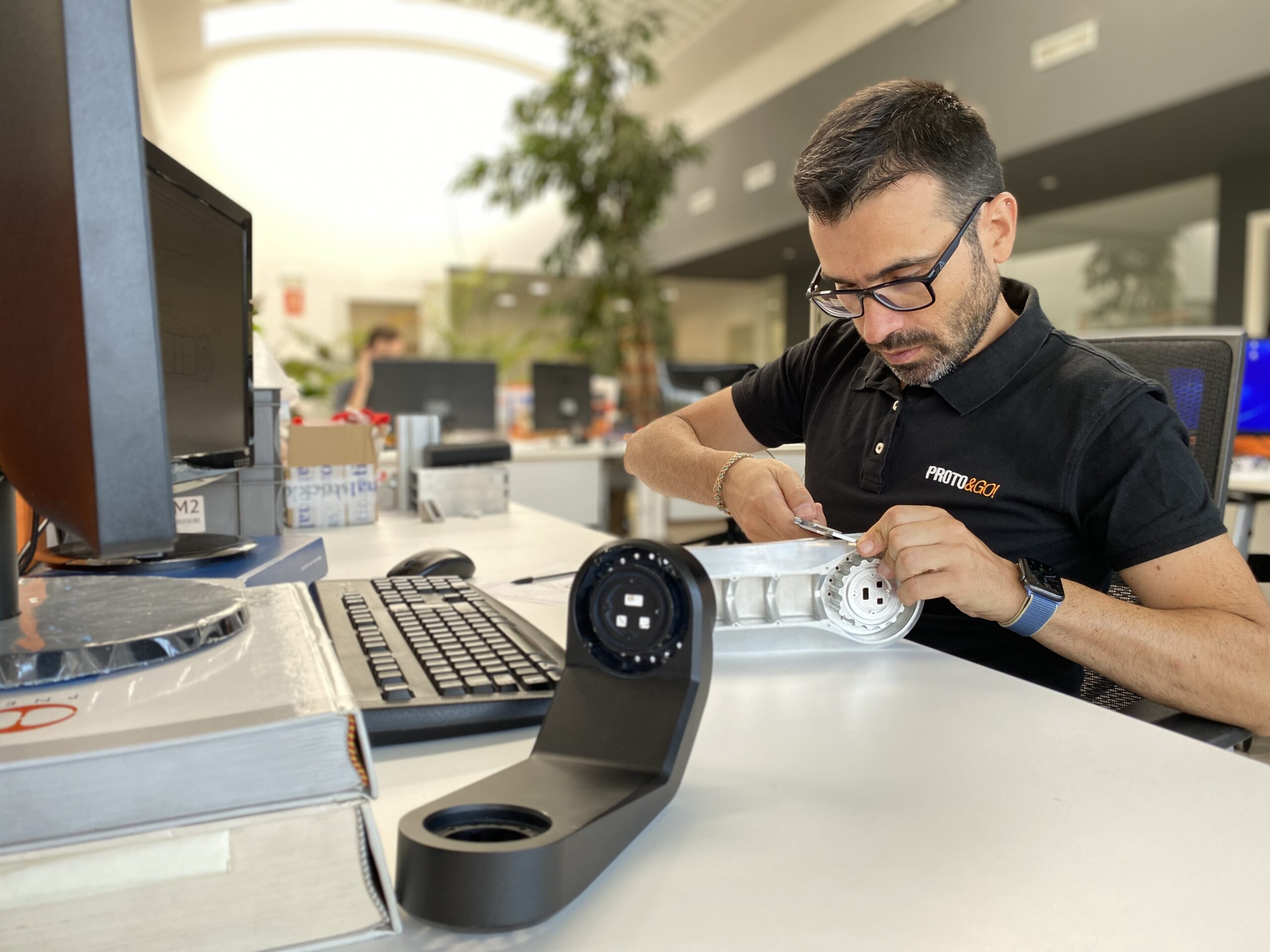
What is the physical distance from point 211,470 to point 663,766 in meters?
0.74

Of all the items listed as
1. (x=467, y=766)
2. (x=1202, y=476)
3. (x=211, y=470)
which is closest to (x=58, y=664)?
(x=467, y=766)

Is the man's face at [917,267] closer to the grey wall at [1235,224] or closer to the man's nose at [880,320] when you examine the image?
the man's nose at [880,320]

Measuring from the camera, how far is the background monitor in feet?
1.20

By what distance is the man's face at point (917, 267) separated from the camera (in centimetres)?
108

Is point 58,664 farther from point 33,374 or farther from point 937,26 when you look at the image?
point 937,26

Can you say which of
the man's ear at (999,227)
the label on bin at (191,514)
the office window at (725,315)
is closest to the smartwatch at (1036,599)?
the man's ear at (999,227)

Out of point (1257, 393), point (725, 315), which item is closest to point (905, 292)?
point (1257, 393)

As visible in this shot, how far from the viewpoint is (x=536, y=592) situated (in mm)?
1128

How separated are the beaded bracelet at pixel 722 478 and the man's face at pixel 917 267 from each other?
23cm

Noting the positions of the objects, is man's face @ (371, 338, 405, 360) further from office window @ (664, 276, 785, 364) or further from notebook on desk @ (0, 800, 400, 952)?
notebook on desk @ (0, 800, 400, 952)

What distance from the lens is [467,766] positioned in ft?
2.00

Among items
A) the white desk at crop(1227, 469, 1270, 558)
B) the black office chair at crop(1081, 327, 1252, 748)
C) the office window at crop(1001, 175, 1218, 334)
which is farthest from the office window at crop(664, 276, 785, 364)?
the black office chair at crop(1081, 327, 1252, 748)

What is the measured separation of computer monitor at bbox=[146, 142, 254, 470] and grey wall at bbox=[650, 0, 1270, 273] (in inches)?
95.0

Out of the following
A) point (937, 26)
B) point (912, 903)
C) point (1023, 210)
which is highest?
point (937, 26)
